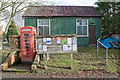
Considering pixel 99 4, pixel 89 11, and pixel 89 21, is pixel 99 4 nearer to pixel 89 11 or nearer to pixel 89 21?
pixel 89 11

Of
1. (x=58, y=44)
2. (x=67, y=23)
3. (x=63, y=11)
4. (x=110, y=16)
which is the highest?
(x=110, y=16)

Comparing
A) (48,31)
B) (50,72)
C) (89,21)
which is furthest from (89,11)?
(50,72)

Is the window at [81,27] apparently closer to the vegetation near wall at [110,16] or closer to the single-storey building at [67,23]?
the single-storey building at [67,23]

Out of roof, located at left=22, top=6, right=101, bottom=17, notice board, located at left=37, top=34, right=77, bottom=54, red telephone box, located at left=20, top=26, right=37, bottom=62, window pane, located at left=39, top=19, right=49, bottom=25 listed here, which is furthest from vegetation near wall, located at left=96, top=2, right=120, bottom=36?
red telephone box, located at left=20, top=26, right=37, bottom=62

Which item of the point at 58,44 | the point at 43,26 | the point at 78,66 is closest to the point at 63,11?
the point at 43,26

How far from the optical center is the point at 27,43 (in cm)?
740

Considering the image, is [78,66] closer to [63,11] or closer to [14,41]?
[14,41]

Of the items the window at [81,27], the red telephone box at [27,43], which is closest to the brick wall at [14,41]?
the red telephone box at [27,43]

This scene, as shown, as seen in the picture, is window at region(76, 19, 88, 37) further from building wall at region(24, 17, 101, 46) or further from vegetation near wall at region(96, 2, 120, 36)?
vegetation near wall at region(96, 2, 120, 36)

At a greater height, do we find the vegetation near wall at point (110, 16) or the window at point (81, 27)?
the vegetation near wall at point (110, 16)

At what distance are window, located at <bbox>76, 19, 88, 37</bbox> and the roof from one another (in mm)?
Result: 694

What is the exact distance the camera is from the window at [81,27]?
41.3ft

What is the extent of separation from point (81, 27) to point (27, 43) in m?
7.24

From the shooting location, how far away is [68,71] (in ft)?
17.9
